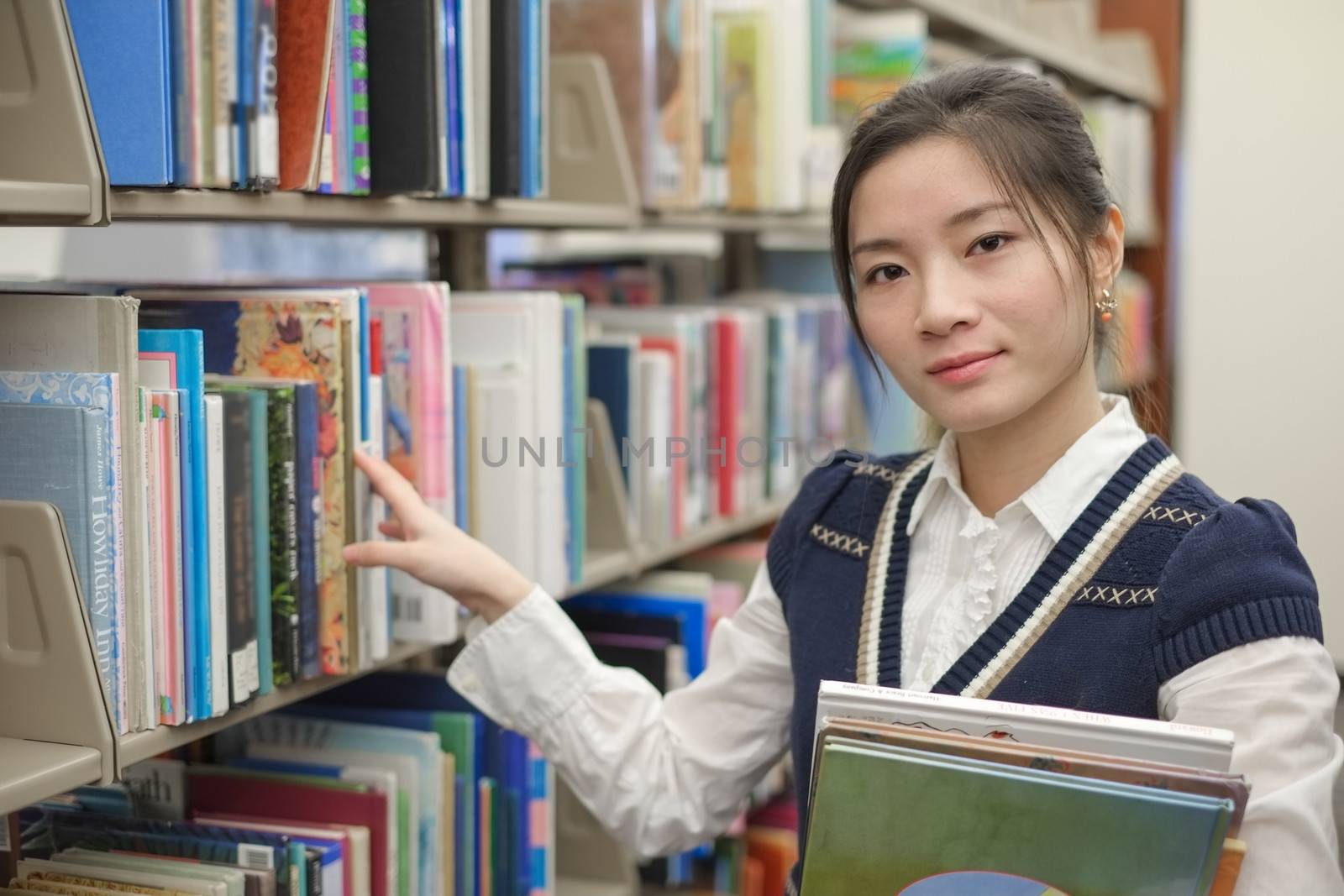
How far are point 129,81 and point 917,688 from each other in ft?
2.42

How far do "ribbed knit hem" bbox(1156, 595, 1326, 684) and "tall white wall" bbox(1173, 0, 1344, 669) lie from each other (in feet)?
8.02

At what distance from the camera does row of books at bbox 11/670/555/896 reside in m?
1.13

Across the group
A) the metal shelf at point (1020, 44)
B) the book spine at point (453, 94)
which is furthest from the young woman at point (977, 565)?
the metal shelf at point (1020, 44)

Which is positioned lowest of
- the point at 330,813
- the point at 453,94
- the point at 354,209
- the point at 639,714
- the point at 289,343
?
the point at 330,813

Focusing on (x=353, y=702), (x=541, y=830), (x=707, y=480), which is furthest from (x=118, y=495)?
(x=707, y=480)

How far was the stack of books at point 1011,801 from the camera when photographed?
0.81 metres

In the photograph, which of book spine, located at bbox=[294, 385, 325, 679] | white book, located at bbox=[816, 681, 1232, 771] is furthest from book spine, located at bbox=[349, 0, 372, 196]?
white book, located at bbox=[816, 681, 1232, 771]

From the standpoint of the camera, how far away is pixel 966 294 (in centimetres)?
102

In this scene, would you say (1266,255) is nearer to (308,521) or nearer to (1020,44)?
(1020,44)

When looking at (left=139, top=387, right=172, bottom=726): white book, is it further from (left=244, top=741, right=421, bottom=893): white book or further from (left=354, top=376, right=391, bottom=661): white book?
(left=244, top=741, right=421, bottom=893): white book

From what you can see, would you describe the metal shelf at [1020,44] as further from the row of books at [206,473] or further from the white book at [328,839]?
the white book at [328,839]

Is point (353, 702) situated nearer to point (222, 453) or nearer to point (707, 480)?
point (222, 453)

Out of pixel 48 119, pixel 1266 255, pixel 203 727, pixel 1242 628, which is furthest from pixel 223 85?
pixel 1266 255

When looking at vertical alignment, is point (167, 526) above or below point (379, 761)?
above
